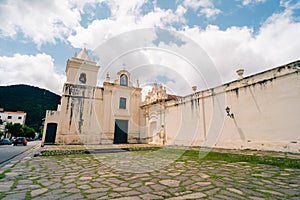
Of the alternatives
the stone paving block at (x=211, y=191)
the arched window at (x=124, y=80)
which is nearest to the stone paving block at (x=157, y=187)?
the stone paving block at (x=211, y=191)

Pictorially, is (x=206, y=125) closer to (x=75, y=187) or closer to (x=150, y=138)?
(x=150, y=138)

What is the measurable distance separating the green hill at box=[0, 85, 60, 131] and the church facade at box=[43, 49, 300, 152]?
4023 centimetres

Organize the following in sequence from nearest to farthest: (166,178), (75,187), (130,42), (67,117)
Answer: (75,187) → (166,178) → (130,42) → (67,117)

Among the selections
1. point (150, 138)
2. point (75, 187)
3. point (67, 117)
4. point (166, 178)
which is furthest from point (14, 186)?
point (150, 138)

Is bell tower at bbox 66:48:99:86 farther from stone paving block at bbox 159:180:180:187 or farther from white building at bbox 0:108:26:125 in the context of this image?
white building at bbox 0:108:26:125

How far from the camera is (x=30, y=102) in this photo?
2212 inches

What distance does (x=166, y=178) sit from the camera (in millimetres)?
3488

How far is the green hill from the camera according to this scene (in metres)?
53.9

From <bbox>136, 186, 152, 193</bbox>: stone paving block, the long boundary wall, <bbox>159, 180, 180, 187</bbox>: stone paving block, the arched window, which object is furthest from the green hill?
<bbox>136, 186, 152, 193</bbox>: stone paving block

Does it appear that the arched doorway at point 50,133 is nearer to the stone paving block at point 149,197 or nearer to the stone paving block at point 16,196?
the stone paving block at point 16,196

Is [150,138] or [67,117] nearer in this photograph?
[67,117]

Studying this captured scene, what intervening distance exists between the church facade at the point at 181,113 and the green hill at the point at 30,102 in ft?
132

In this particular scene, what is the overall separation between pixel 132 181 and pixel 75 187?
3.33 feet

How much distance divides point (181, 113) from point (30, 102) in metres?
60.1
